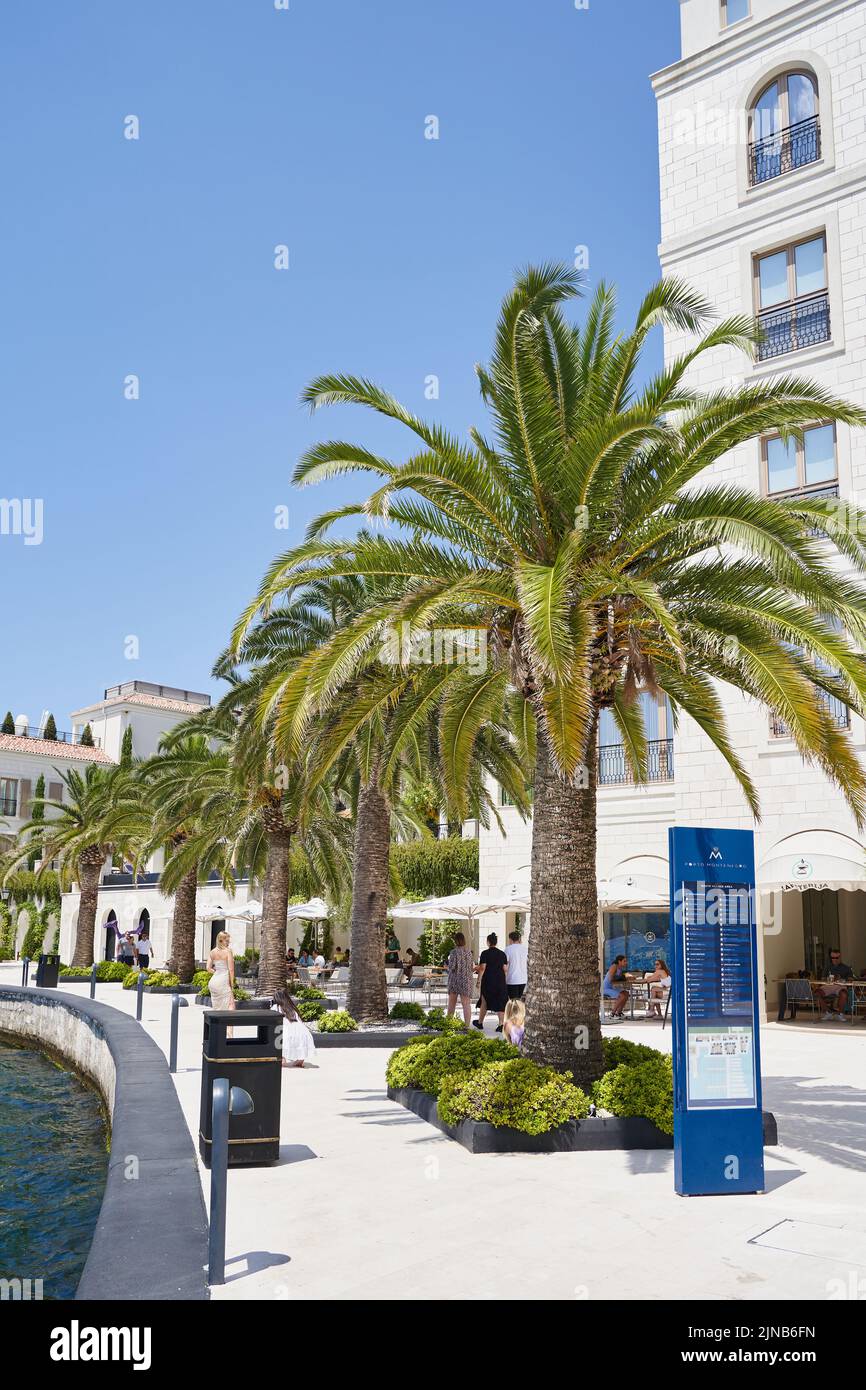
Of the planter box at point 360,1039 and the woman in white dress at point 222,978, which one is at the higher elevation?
the woman in white dress at point 222,978

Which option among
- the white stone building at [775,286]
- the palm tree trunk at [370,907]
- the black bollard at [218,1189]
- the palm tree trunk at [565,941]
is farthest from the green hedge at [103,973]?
the black bollard at [218,1189]

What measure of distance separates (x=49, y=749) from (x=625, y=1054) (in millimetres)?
70829

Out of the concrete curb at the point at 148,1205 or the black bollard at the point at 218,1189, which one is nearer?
the concrete curb at the point at 148,1205

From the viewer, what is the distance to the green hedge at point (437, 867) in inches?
1847

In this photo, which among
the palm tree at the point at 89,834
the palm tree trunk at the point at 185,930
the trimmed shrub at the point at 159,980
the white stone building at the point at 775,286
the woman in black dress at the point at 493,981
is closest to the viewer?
the woman in black dress at the point at 493,981

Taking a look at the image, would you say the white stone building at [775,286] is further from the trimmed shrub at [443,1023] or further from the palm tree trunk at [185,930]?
the palm tree trunk at [185,930]

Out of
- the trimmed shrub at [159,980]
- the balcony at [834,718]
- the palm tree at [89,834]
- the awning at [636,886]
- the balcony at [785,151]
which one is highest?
the balcony at [785,151]

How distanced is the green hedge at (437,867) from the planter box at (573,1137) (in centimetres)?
3656

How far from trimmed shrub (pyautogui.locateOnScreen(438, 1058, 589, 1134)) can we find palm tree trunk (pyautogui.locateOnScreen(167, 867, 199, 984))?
25009 millimetres

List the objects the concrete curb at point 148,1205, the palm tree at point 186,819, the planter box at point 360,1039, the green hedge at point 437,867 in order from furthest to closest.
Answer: the green hedge at point 437,867 < the palm tree at point 186,819 < the planter box at point 360,1039 < the concrete curb at point 148,1205

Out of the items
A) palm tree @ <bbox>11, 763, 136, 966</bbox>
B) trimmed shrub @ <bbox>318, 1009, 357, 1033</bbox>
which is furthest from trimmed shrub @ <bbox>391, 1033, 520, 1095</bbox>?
palm tree @ <bbox>11, 763, 136, 966</bbox>
